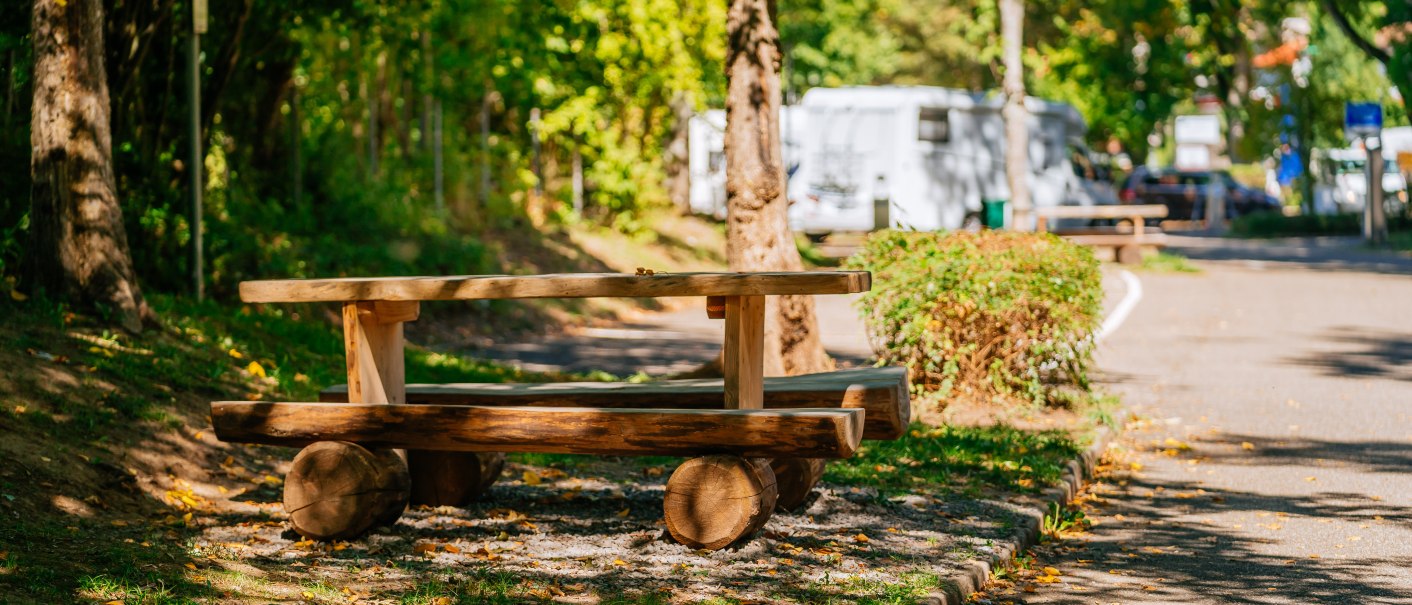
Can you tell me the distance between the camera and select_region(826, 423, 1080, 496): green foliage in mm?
7805

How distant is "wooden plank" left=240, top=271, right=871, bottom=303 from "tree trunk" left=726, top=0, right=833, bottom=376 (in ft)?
14.1

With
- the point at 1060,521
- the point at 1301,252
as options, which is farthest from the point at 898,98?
the point at 1060,521

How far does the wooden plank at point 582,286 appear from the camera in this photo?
18.9 feet

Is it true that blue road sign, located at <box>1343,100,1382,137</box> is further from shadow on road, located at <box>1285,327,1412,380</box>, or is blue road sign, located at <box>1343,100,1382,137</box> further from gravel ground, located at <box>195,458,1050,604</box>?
gravel ground, located at <box>195,458,1050,604</box>

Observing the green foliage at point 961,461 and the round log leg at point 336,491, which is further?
the green foliage at point 961,461

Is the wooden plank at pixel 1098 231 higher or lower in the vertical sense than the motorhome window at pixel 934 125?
lower

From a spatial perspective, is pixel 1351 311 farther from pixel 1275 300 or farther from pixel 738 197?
pixel 738 197

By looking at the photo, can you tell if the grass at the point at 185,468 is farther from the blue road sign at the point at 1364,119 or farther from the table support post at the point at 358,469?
the blue road sign at the point at 1364,119

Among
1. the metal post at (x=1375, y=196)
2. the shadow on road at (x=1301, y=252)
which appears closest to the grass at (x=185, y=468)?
the shadow on road at (x=1301, y=252)

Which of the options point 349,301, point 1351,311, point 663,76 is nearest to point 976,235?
point 349,301

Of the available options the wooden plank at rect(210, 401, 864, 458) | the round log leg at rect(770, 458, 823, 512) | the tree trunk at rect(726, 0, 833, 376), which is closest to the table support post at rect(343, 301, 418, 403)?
the wooden plank at rect(210, 401, 864, 458)

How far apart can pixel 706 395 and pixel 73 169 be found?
4263 mm

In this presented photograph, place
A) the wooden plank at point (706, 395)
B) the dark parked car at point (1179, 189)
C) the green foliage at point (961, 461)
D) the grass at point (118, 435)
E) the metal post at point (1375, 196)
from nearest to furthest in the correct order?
the grass at point (118, 435) → the wooden plank at point (706, 395) → the green foliage at point (961, 461) → the metal post at point (1375, 196) → the dark parked car at point (1179, 189)

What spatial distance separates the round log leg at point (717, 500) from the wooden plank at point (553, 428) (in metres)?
0.07
